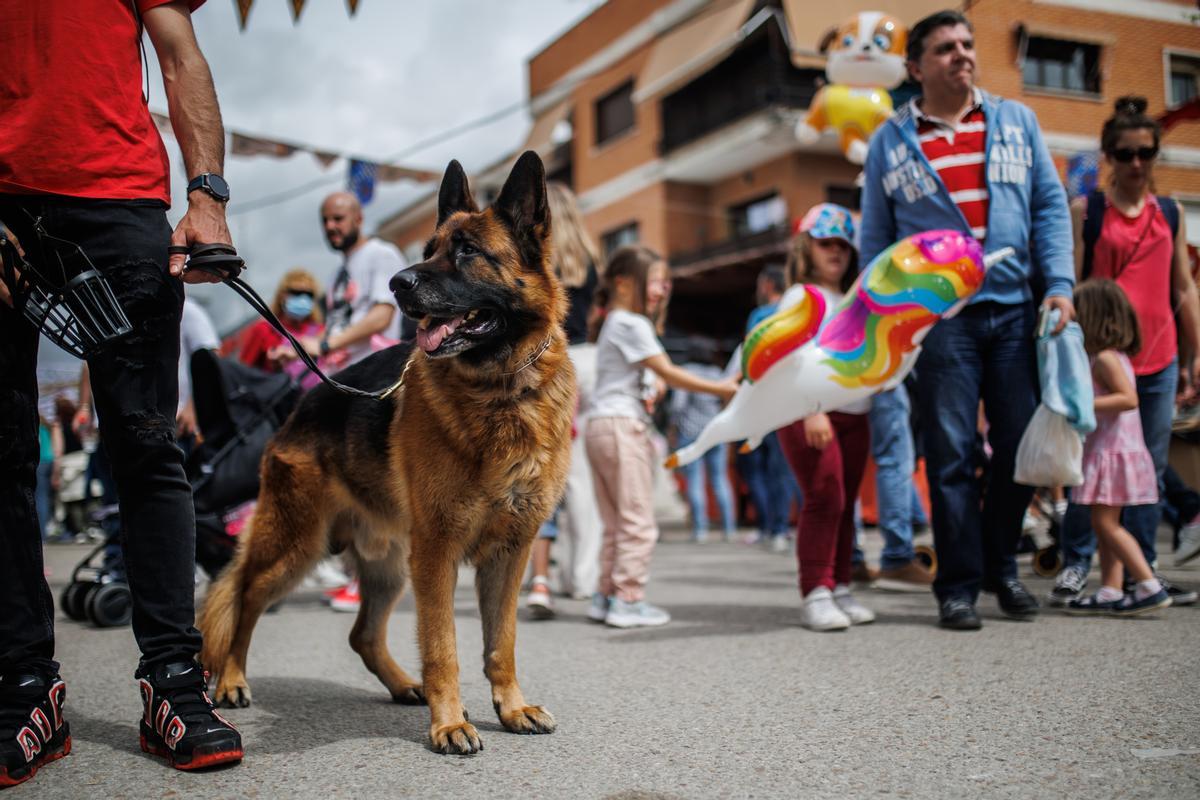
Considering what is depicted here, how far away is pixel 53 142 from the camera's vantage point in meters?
2.43

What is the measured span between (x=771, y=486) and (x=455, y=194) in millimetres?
7312

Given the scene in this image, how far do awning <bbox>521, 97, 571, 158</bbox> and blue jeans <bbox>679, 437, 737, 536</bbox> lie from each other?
660 inches

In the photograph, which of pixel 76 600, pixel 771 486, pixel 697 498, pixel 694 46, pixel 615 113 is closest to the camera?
pixel 76 600

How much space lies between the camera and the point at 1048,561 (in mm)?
6180

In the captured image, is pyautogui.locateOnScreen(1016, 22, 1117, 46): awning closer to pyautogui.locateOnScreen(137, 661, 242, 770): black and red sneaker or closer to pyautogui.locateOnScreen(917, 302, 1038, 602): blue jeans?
pyautogui.locateOnScreen(917, 302, 1038, 602): blue jeans

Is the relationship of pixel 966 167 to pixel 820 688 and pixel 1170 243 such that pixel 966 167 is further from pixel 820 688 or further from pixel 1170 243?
pixel 820 688

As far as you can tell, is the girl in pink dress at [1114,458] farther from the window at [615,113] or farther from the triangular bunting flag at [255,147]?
the window at [615,113]

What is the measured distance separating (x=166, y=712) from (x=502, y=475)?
43.0 inches

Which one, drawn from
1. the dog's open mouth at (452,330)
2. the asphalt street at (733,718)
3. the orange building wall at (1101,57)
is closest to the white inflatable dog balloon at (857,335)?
the asphalt street at (733,718)

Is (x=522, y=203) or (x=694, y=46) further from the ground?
(x=694, y=46)

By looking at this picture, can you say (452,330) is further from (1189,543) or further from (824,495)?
(1189,543)

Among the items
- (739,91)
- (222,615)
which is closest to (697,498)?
(222,615)

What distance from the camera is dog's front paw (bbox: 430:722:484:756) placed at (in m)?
2.52

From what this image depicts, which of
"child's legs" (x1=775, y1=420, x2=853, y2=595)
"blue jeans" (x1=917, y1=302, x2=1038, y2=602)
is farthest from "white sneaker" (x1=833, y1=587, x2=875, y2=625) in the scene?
"blue jeans" (x1=917, y1=302, x2=1038, y2=602)
